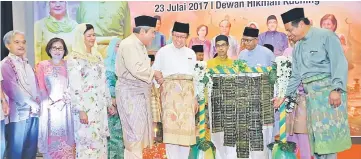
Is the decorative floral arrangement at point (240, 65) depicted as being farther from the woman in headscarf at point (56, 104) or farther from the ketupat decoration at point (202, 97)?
Answer: the woman in headscarf at point (56, 104)

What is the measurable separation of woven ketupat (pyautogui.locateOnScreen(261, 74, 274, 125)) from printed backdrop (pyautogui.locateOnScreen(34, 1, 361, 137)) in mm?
549

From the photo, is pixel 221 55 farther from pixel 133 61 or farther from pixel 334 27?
pixel 334 27

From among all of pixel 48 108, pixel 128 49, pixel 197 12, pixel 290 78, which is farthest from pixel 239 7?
pixel 48 108

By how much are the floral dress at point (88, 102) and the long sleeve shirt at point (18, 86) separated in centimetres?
38

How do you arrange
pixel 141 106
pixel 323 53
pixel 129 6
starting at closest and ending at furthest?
pixel 323 53 → pixel 141 106 → pixel 129 6

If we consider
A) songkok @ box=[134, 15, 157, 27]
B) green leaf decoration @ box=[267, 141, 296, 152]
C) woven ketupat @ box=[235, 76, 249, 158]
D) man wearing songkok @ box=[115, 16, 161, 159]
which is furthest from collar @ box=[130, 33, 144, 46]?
green leaf decoration @ box=[267, 141, 296, 152]

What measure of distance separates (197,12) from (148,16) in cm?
50

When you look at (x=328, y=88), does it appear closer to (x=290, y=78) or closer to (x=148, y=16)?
(x=290, y=78)

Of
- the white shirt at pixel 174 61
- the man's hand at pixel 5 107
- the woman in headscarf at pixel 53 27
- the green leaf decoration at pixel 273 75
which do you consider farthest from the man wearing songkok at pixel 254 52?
the man's hand at pixel 5 107

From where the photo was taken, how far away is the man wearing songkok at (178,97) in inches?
185

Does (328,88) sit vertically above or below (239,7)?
below

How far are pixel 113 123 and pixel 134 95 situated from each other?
450 mm

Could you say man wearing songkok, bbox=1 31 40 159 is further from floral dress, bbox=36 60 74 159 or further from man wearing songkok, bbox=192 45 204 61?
man wearing songkok, bbox=192 45 204 61

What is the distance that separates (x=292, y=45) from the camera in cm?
478
